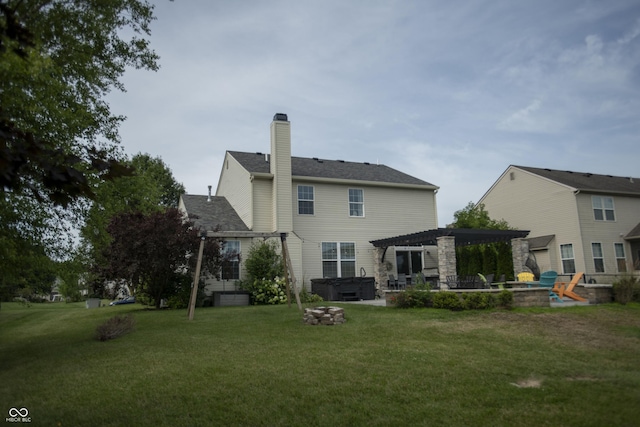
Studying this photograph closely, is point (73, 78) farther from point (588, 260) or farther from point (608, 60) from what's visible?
point (588, 260)

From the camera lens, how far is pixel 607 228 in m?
23.7

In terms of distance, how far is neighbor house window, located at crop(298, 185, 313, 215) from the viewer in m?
20.6

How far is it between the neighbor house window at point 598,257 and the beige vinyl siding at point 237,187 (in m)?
17.5

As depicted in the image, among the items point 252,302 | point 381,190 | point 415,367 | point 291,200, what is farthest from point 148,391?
point 381,190

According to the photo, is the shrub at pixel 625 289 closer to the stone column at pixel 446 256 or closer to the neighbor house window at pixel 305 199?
the stone column at pixel 446 256

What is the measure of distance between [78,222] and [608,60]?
50.8 ft

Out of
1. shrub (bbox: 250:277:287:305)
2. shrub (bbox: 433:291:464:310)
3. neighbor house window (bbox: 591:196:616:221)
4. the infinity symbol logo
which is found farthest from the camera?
neighbor house window (bbox: 591:196:616:221)

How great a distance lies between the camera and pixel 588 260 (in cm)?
2230

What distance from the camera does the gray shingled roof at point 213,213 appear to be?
65.2 ft

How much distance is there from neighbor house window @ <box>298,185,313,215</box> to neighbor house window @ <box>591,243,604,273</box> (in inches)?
578

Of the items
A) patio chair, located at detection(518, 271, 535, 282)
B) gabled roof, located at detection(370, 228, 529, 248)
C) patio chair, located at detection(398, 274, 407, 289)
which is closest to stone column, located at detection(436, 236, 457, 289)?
gabled roof, located at detection(370, 228, 529, 248)

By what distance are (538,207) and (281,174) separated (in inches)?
593

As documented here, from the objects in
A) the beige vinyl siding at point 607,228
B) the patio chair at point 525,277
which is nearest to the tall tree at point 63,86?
the patio chair at point 525,277

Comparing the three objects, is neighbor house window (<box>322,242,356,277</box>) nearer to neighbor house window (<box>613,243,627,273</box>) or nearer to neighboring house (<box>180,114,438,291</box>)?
neighboring house (<box>180,114,438,291</box>)
